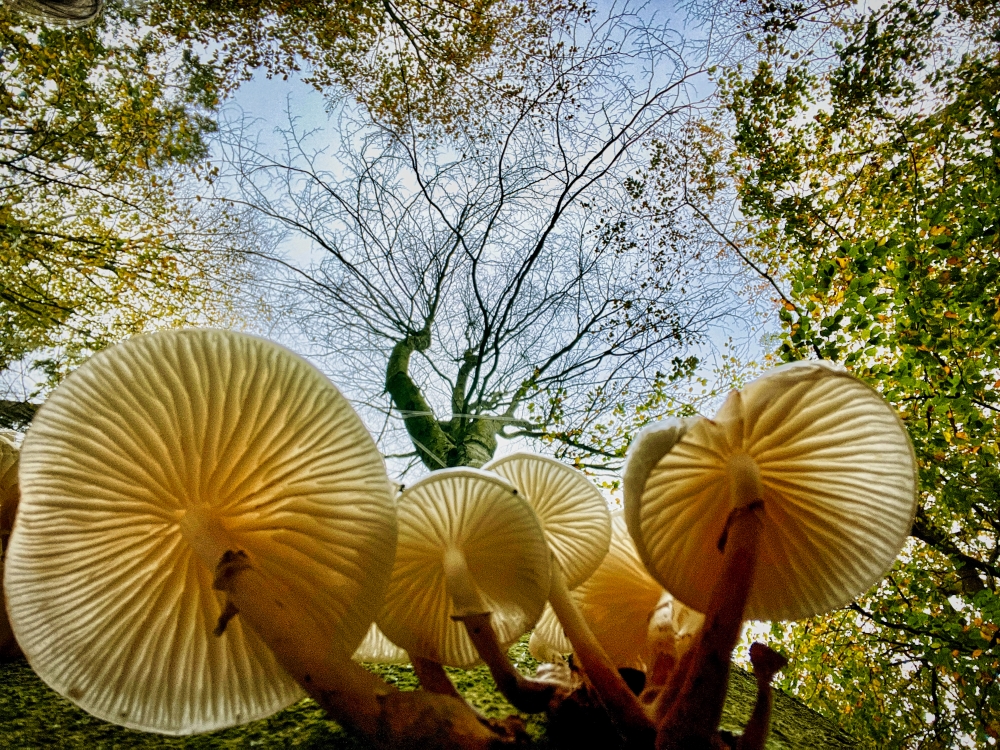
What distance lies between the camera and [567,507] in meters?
1.73

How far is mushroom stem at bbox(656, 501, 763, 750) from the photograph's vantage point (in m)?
0.97

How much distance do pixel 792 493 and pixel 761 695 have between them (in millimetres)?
626

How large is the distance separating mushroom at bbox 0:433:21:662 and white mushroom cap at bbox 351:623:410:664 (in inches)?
38.7

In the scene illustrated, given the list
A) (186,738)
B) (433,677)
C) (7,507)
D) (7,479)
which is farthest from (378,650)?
(7,479)

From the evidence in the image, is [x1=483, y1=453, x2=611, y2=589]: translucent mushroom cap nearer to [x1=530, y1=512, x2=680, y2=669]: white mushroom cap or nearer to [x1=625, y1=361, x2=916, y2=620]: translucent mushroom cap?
[x1=530, y1=512, x2=680, y2=669]: white mushroom cap

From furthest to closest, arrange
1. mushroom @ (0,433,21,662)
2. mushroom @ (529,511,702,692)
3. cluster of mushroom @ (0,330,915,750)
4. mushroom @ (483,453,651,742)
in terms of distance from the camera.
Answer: mushroom @ (529,511,702,692)
mushroom @ (0,433,21,662)
mushroom @ (483,453,651,742)
cluster of mushroom @ (0,330,915,750)

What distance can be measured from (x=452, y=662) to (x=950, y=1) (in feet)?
15.8

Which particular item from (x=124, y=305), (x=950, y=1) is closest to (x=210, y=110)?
(x=124, y=305)

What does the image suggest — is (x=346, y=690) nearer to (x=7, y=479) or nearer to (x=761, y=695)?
(x=761, y=695)

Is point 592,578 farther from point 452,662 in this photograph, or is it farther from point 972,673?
point 972,673

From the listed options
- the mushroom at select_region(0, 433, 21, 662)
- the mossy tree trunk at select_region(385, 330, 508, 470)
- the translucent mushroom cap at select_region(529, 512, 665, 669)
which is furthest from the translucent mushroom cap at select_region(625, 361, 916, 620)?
the mossy tree trunk at select_region(385, 330, 508, 470)

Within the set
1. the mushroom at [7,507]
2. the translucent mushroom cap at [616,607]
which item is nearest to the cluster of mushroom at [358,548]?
the translucent mushroom cap at [616,607]

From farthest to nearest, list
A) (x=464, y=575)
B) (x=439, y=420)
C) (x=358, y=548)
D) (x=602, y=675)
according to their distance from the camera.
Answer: (x=439, y=420)
(x=464, y=575)
(x=358, y=548)
(x=602, y=675)

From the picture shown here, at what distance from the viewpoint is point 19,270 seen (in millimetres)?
3998
